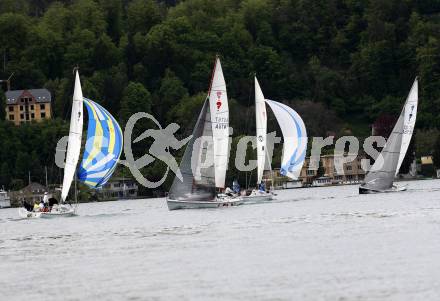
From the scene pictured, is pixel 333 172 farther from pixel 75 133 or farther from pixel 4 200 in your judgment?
pixel 75 133

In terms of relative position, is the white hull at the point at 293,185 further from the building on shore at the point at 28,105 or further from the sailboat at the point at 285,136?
the sailboat at the point at 285,136

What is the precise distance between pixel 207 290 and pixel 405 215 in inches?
752

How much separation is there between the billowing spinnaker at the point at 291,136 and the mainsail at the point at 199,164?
40.4 ft

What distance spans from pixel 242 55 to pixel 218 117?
102378mm

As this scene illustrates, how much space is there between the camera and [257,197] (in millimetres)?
62906

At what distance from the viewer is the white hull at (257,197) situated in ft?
204

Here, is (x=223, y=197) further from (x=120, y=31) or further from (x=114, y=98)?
Result: (x=120, y=31)

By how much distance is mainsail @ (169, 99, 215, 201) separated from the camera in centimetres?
5259

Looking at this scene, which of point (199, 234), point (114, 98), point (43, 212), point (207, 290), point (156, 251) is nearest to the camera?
point (207, 290)

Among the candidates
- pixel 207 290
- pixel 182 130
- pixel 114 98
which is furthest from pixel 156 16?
pixel 207 290

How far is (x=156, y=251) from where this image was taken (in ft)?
118

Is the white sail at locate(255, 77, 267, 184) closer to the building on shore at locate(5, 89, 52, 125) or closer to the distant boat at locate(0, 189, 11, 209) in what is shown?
the distant boat at locate(0, 189, 11, 209)

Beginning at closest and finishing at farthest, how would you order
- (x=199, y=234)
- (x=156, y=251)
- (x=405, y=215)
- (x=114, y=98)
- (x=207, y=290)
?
1. (x=207, y=290)
2. (x=156, y=251)
3. (x=199, y=234)
4. (x=405, y=215)
5. (x=114, y=98)

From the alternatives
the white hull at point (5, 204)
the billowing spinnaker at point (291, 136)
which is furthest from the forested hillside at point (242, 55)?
the billowing spinnaker at point (291, 136)
